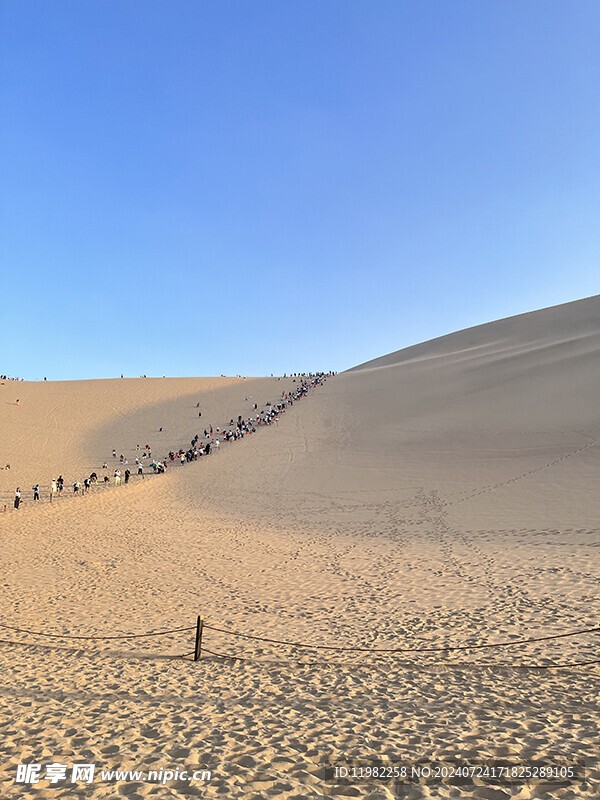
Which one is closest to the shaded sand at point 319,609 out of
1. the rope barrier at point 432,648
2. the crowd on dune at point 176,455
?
the rope barrier at point 432,648

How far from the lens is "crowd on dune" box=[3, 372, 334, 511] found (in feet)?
77.8

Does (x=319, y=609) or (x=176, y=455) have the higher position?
(x=176, y=455)

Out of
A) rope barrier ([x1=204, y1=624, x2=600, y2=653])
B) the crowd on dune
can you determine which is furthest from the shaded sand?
the crowd on dune

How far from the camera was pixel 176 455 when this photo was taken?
31.0 m

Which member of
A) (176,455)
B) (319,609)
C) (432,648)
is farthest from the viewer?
(176,455)

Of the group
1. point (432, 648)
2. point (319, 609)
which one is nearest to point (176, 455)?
point (319, 609)

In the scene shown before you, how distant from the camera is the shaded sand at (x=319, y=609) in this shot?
16.1 feet

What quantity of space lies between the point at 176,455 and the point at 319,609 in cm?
2324

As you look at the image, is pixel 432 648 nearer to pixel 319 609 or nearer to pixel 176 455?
pixel 319 609

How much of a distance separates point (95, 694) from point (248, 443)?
25.7 meters

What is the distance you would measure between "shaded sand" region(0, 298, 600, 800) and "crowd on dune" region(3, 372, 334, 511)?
5.99 feet

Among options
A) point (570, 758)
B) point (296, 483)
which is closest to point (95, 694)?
point (570, 758)

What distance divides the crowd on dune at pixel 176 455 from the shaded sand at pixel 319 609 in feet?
5.99

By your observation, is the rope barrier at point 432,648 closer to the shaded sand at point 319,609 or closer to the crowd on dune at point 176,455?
the shaded sand at point 319,609
